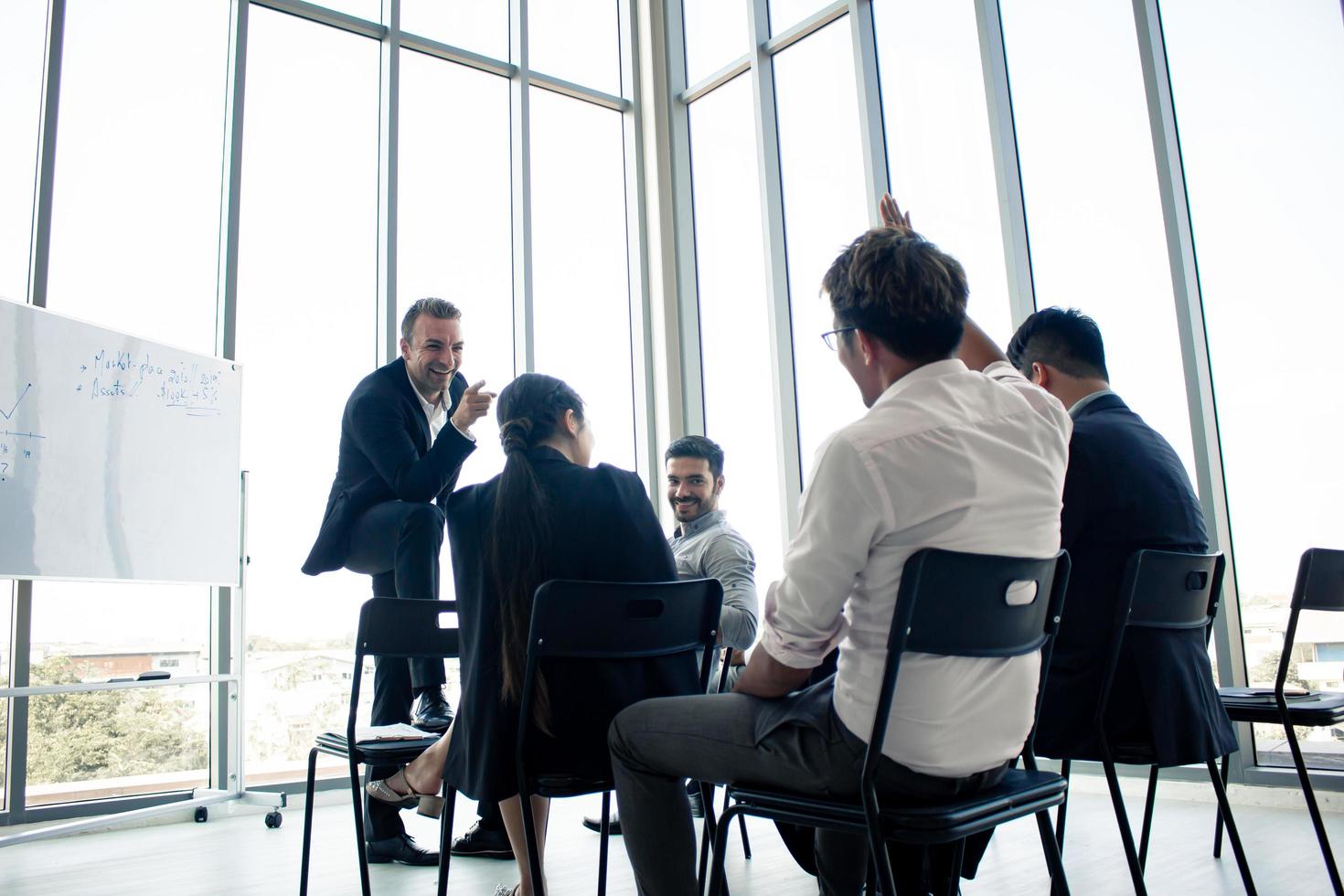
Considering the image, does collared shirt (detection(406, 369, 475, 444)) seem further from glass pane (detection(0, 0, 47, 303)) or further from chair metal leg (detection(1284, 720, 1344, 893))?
chair metal leg (detection(1284, 720, 1344, 893))

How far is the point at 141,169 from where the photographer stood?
418 cm

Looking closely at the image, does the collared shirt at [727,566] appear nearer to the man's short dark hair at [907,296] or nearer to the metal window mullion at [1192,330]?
the man's short dark hair at [907,296]

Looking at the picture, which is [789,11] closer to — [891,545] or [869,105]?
[869,105]

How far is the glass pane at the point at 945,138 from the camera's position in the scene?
424 cm

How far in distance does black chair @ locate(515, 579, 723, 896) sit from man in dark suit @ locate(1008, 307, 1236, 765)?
64 centimetres

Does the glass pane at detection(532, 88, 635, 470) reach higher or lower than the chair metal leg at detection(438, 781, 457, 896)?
higher

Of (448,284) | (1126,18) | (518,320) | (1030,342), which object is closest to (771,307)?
(518,320)

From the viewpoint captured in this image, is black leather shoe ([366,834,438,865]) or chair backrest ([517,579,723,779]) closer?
chair backrest ([517,579,723,779])

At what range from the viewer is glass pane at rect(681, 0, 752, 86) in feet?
18.5

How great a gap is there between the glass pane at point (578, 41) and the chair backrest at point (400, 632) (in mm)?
4308

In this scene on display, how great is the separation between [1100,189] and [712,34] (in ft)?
9.15

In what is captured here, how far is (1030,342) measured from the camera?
2057 mm

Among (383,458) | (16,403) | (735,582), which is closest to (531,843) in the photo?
(735,582)

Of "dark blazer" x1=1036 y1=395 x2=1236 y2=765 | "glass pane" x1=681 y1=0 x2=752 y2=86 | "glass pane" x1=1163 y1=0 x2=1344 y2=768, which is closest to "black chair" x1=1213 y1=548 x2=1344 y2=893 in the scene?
"dark blazer" x1=1036 y1=395 x2=1236 y2=765
